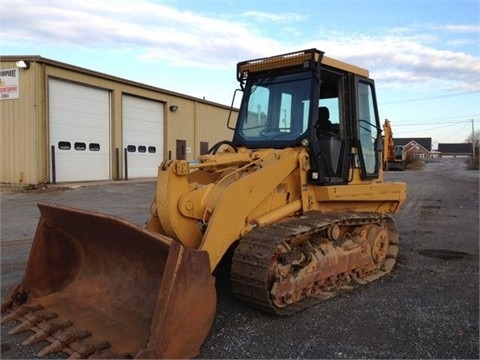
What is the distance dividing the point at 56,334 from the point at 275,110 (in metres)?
3.73

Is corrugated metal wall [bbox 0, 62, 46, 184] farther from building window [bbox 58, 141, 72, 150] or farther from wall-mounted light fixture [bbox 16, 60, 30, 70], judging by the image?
building window [bbox 58, 141, 72, 150]

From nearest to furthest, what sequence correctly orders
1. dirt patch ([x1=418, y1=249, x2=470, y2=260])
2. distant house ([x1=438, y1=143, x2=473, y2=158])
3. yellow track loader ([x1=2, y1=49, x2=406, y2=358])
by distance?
yellow track loader ([x1=2, y1=49, x2=406, y2=358])
dirt patch ([x1=418, y1=249, x2=470, y2=260])
distant house ([x1=438, y1=143, x2=473, y2=158])

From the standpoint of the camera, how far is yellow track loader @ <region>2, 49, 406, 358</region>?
3902mm

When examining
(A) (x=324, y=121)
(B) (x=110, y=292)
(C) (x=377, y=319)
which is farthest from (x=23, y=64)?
(C) (x=377, y=319)

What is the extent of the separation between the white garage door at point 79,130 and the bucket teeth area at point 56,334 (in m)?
14.6

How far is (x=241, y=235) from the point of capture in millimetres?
4863

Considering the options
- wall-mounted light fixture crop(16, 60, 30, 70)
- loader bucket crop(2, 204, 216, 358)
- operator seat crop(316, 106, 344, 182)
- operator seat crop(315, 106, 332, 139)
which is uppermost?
wall-mounted light fixture crop(16, 60, 30, 70)

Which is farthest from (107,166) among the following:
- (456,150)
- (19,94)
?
(456,150)

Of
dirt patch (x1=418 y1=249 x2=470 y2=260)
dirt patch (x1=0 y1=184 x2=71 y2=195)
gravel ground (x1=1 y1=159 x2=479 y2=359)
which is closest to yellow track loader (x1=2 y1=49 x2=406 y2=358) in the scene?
gravel ground (x1=1 y1=159 x2=479 y2=359)

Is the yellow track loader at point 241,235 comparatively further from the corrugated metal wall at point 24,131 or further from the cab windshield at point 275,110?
the corrugated metal wall at point 24,131

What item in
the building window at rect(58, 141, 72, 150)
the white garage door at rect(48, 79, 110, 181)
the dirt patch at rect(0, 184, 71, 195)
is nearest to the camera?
the dirt patch at rect(0, 184, 71, 195)

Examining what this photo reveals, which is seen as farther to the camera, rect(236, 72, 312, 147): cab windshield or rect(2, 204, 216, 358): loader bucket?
rect(236, 72, 312, 147): cab windshield

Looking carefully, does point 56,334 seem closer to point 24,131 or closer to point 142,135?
point 24,131

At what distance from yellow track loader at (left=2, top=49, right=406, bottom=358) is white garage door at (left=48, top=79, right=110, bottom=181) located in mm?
13541
